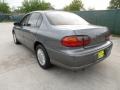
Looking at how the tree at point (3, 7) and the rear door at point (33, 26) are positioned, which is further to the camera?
the tree at point (3, 7)

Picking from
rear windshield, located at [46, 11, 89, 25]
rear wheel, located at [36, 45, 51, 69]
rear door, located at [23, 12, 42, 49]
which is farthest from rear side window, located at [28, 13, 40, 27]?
rear wheel, located at [36, 45, 51, 69]

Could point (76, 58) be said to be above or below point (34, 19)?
below

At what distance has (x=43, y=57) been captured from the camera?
11.0 ft

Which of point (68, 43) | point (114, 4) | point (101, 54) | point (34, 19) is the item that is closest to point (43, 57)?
point (68, 43)

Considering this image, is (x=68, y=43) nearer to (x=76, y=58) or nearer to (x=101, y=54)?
(x=76, y=58)

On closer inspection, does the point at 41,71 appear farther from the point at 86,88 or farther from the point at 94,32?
the point at 94,32

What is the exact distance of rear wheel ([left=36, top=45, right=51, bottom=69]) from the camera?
321cm

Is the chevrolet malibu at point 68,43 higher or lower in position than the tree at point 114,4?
lower

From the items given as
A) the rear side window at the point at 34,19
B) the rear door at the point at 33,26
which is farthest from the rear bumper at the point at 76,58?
the rear side window at the point at 34,19

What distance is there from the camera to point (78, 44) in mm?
2523

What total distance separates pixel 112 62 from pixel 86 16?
703 cm

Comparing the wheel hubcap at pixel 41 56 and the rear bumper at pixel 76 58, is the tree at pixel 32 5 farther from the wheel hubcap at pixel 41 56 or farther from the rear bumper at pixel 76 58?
the rear bumper at pixel 76 58

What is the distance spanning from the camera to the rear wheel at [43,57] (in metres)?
3.21

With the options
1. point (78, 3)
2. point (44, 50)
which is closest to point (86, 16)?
point (44, 50)
